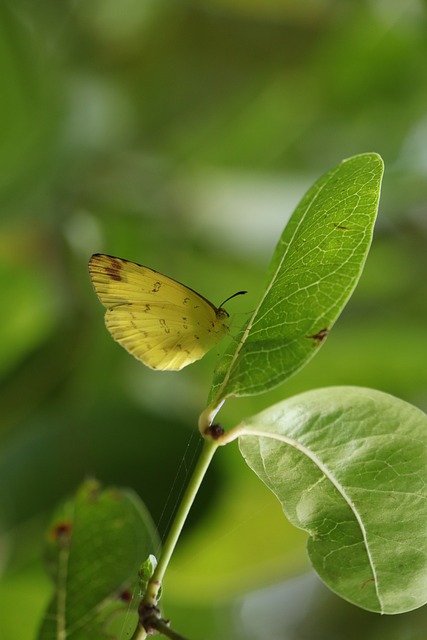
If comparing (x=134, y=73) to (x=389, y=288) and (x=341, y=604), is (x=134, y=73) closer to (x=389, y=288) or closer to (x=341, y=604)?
(x=389, y=288)

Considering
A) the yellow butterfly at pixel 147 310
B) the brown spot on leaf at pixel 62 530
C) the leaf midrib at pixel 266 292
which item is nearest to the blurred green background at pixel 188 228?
the brown spot on leaf at pixel 62 530

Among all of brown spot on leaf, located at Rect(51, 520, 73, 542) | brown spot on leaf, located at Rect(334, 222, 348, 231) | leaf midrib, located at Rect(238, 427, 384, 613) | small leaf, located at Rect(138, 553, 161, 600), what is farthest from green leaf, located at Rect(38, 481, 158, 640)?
brown spot on leaf, located at Rect(334, 222, 348, 231)

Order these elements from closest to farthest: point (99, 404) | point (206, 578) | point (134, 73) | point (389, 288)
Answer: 1. point (206, 578)
2. point (99, 404)
3. point (389, 288)
4. point (134, 73)

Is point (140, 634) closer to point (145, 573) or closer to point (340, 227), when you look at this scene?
point (145, 573)

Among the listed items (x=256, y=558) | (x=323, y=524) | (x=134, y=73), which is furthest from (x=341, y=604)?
(x=323, y=524)

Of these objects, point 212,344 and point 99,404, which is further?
point 99,404

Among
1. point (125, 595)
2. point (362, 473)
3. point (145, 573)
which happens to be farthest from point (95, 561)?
point (362, 473)

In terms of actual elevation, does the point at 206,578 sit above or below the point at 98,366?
below
